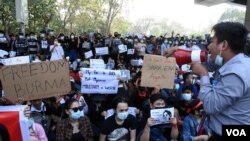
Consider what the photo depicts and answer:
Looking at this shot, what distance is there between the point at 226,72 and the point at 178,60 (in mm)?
461

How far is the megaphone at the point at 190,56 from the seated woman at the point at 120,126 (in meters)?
1.98

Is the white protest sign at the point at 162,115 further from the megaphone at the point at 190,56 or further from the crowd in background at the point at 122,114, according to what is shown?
the megaphone at the point at 190,56

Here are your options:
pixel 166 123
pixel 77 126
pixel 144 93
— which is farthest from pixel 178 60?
pixel 144 93

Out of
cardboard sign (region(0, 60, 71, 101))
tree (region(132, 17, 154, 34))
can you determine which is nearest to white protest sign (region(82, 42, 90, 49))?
cardboard sign (region(0, 60, 71, 101))

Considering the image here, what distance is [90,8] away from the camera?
34719 millimetres

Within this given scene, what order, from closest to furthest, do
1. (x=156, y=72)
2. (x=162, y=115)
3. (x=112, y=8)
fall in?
1. (x=162, y=115)
2. (x=156, y=72)
3. (x=112, y=8)

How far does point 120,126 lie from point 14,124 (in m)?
1.86

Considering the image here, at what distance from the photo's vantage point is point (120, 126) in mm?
4242

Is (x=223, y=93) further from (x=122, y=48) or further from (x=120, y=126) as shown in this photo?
(x=122, y=48)

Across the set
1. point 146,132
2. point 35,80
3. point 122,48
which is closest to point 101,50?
point 122,48

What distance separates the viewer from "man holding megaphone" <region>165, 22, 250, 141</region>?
1.90 m

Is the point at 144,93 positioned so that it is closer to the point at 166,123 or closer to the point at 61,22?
the point at 166,123

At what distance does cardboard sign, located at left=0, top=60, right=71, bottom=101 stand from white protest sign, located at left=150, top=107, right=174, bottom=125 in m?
1.16

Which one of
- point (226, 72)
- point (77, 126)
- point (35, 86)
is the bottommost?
point (77, 126)
